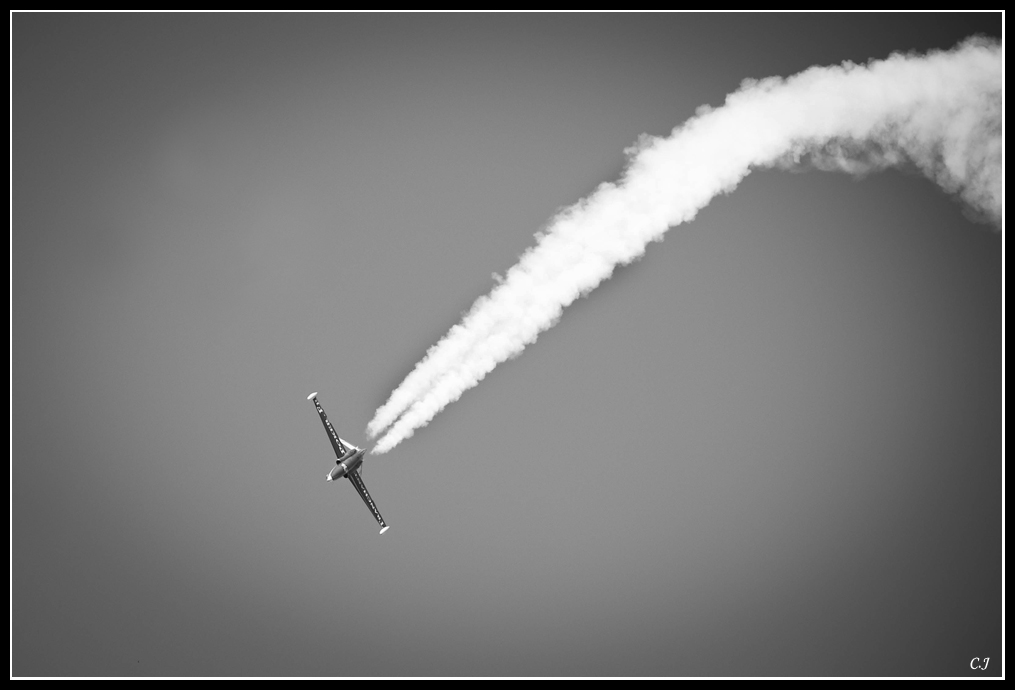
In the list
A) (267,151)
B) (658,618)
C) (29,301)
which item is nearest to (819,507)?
(658,618)

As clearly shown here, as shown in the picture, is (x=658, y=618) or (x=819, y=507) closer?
(x=658, y=618)

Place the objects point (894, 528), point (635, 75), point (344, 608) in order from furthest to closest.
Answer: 1. point (635, 75)
2. point (894, 528)
3. point (344, 608)

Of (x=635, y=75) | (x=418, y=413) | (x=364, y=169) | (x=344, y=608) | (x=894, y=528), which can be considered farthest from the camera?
(x=635, y=75)

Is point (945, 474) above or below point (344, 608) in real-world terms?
below

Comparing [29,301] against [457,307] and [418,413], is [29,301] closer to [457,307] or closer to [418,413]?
[457,307]

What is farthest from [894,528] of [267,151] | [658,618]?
[267,151]

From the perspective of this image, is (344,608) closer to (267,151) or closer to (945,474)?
(267,151)

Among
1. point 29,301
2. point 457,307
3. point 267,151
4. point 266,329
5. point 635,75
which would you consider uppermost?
point 267,151
